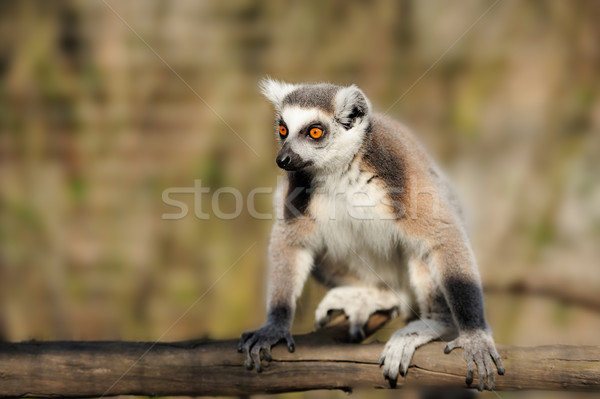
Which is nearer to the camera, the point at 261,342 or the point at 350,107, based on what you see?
the point at 261,342

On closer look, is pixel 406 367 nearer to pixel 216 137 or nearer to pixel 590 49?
pixel 216 137

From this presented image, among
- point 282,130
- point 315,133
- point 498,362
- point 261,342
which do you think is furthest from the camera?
point 282,130

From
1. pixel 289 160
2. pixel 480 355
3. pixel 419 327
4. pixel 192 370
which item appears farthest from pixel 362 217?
pixel 192 370

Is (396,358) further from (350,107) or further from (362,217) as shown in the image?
(350,107)

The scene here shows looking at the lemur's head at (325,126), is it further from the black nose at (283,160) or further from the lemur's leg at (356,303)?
the lemur's leg at (356,303)

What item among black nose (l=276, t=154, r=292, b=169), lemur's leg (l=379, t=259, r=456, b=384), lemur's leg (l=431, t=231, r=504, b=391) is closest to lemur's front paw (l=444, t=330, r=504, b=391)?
lemur's leg (l=431, t=231, r=504, b=391)

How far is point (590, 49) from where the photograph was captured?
5824mm

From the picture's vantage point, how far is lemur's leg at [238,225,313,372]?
2533 millimetres

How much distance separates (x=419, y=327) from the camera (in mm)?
2570

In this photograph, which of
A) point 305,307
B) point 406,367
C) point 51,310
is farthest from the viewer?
point 51,310

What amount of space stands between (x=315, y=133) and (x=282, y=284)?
777mm

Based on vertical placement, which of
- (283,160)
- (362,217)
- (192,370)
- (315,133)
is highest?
(315,133)

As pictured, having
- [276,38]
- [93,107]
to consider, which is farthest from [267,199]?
[93,107]

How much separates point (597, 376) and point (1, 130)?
590 cm
